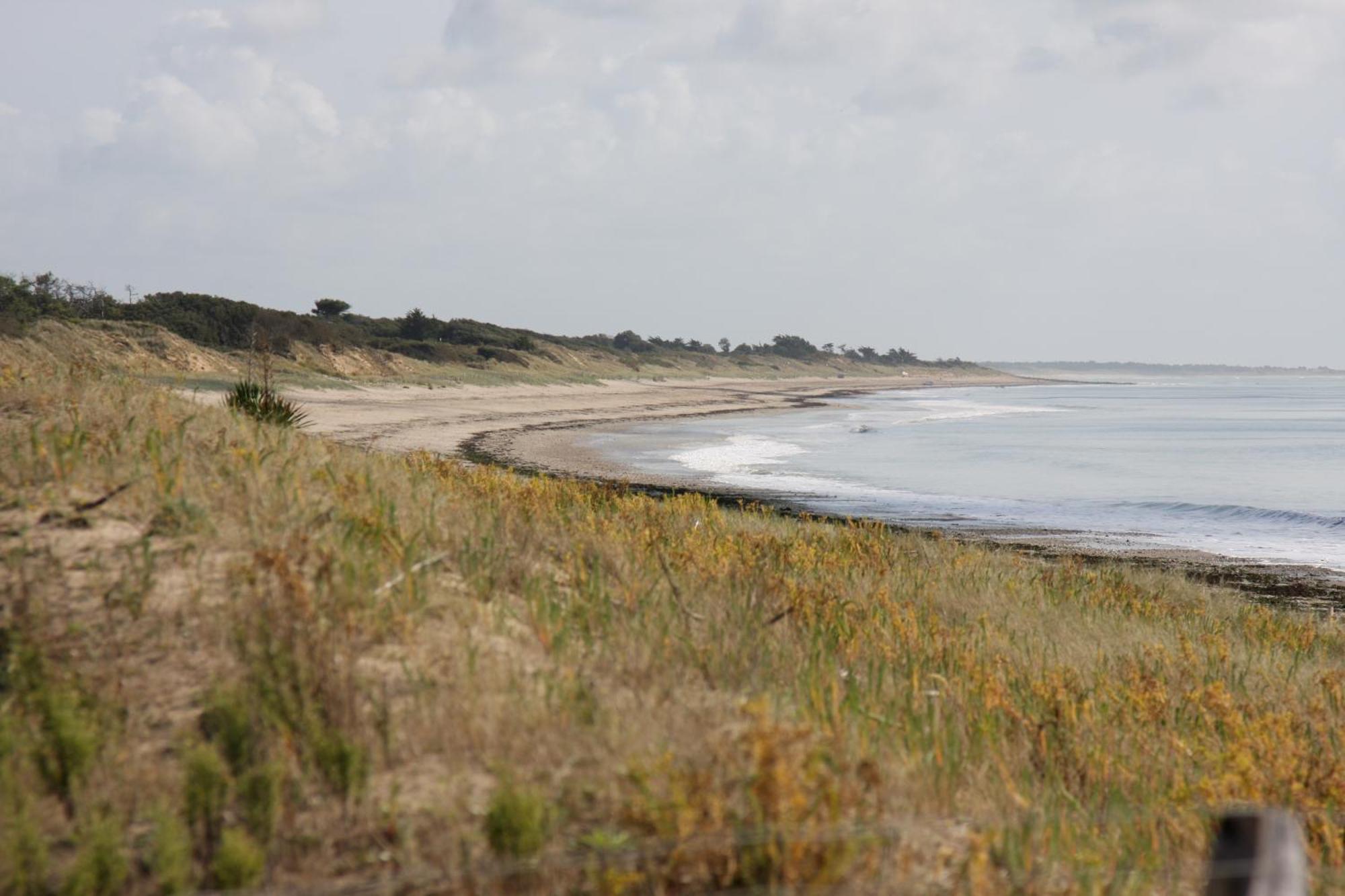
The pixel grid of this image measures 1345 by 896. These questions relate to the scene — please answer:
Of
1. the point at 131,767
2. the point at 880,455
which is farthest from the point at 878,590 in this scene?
the point at 880,455

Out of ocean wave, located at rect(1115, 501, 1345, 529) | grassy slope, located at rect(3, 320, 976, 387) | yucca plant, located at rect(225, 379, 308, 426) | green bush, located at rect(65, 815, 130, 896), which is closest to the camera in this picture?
green bush, located at rect(65, 815, 130, 896)

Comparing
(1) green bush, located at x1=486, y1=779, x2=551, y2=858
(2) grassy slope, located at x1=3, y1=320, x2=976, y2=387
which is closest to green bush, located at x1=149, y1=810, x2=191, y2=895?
(1) green bush, located at x1=486, y1=779, x2=551, y2=858

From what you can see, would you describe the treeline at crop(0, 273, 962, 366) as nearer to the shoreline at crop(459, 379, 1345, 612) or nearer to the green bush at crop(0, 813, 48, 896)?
the shoreline at crop(459, 379, 1345, 612)

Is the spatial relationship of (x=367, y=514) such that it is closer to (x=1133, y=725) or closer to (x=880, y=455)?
(x=1133, y=725)

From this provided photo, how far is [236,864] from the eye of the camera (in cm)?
297

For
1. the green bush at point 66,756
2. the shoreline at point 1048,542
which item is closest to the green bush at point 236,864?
the green bush at point 66,756

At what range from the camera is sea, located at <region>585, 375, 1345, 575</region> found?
1792 centimetres

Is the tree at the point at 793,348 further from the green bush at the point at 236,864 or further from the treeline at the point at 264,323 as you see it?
the green bush at the point at 236,864

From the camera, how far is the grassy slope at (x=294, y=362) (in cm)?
3538

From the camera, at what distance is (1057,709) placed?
5.69 meters

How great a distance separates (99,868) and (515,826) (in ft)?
3.59

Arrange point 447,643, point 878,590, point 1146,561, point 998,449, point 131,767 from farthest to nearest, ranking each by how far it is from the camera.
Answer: point 998,449 → point 1146,561 → point 878,590 → point 447,643 → point 131,767

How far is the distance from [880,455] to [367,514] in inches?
1035

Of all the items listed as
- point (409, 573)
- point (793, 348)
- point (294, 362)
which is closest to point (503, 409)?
point (294, 362)
